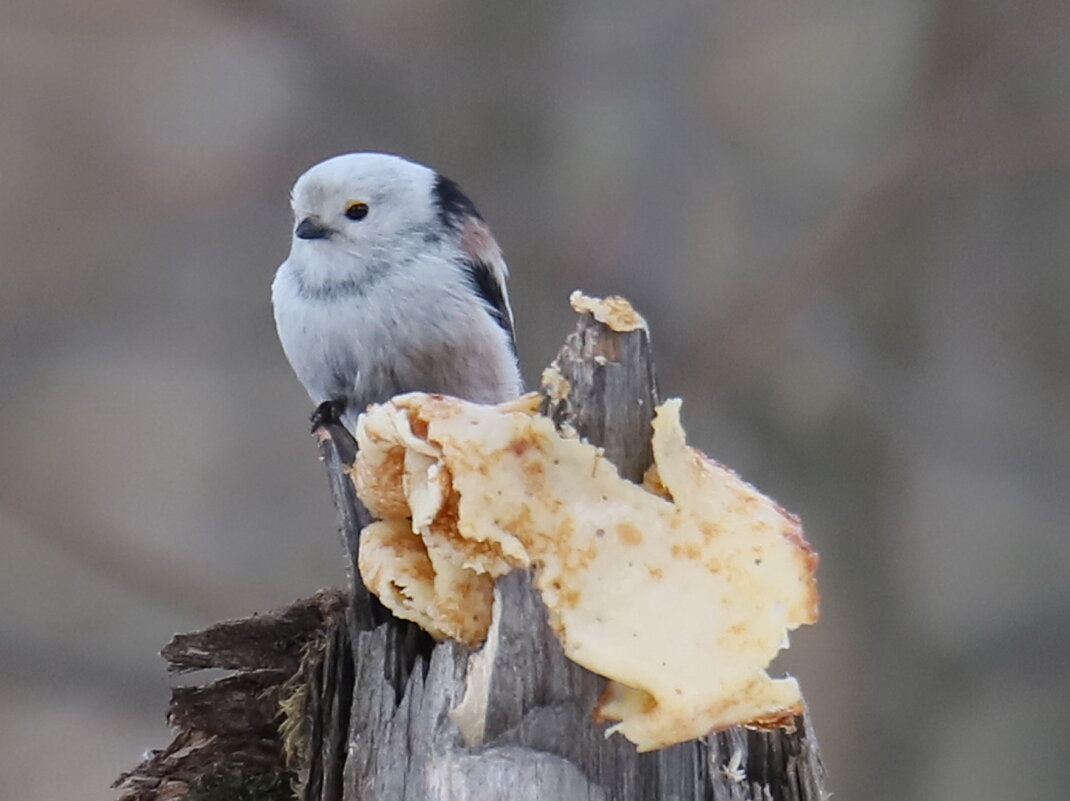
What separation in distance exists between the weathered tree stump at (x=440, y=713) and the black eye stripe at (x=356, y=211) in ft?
1.68

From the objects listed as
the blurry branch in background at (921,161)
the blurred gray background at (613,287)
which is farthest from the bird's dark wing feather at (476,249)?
the blurry branch in background at (921,161)

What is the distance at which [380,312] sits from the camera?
164 cm

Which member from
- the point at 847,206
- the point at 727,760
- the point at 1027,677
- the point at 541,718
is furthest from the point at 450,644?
the point at 1027,677

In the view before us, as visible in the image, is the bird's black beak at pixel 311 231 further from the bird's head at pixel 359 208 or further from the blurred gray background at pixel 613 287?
the blurred gray background at pixel 613 287

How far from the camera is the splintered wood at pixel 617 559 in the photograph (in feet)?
3.11

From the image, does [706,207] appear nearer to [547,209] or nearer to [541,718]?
[547,209]

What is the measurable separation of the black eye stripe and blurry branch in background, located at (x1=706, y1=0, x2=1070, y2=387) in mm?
1537

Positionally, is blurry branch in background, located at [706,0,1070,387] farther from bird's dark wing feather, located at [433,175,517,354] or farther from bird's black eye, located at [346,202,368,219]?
bird's black eye, located at [346,202,368,219]

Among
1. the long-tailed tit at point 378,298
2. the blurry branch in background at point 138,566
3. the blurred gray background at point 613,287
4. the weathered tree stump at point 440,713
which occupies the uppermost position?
the blurred gray background at point 613,287

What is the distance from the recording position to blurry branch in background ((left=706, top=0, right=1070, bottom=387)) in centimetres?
309

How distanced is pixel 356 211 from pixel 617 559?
86 centimetres

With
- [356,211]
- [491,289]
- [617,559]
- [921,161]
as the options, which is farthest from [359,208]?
[921,161]

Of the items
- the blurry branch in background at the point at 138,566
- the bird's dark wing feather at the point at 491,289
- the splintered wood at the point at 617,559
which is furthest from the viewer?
the blurry branch in background at the point at 138,566

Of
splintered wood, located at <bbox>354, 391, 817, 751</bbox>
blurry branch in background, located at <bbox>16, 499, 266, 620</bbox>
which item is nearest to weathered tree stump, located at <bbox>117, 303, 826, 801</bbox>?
splintered wood, located at <bbox>354, 391, 817, 751</bbox>
